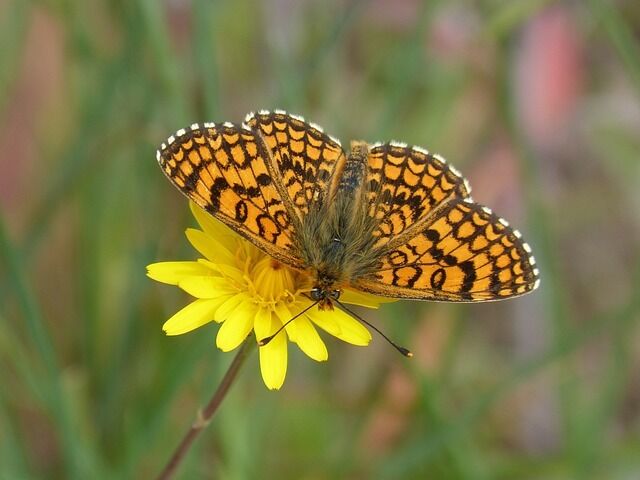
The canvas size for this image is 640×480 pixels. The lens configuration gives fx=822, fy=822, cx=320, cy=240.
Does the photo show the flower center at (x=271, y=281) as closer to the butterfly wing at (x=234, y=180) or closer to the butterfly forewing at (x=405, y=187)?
the butterfly wing at (x=234, y=180)

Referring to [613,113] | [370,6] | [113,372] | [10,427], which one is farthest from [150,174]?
[613,113]

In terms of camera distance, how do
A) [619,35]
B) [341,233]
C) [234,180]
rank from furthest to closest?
[619,35], [341,233], [234,180]

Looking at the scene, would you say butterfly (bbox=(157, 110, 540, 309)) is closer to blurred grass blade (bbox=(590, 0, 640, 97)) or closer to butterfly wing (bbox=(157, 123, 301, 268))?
butterfly wing (bbox=(157, 123, 301, 268))

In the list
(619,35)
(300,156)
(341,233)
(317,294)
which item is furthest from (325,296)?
(619,35)

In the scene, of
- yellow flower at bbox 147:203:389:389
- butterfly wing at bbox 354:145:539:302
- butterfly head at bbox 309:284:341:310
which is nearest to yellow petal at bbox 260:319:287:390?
yellow flower at bbox 147:203:389:389

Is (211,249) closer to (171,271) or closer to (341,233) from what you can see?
(171,271)
